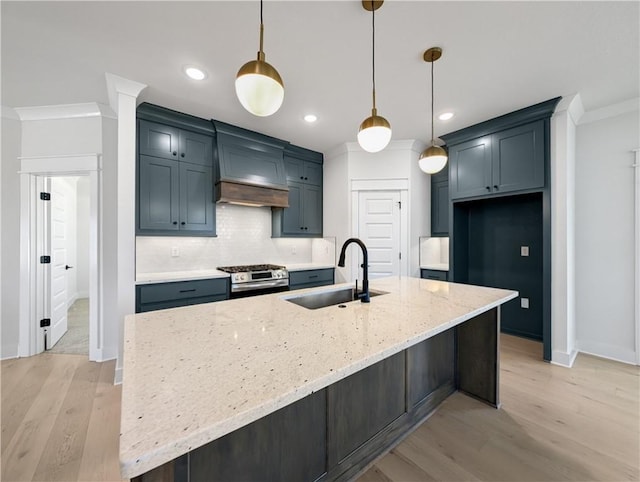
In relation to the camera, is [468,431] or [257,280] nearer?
[468,431]

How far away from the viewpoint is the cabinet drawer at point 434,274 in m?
3.75

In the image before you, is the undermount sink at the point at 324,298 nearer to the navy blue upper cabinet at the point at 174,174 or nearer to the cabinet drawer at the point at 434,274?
the navy blue upper cabinet at the point at 174,174

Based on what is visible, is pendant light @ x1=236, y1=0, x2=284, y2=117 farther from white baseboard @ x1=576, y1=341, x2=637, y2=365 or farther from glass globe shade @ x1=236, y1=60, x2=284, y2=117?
white baseboard @ x1=576, y1=341, x2=637, y2=365

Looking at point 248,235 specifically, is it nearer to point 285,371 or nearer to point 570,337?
point 285,371

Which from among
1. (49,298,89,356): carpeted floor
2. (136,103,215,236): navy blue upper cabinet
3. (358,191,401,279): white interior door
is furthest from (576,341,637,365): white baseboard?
(49,298,89,356): carpeted floor

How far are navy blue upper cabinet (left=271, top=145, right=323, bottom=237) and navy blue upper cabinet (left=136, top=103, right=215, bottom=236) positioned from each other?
1044 millimetres

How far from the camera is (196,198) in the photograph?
307 cm

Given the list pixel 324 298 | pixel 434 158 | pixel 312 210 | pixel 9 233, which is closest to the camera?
pixel 324 298

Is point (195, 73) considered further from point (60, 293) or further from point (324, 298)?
point (60, 293)

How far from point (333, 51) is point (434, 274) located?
306 cm

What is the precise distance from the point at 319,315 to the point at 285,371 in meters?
0.56

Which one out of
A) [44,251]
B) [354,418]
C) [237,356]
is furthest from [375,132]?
[44,251]

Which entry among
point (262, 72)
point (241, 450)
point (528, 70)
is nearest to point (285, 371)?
point (241, 450)

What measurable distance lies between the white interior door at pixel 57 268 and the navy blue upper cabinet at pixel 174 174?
1493 mm
